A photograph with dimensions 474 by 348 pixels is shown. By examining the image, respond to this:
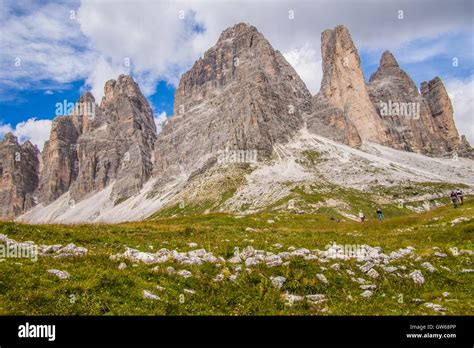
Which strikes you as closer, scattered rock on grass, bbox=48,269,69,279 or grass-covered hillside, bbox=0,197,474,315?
grass-covered hillside, bbox=0,197,474,315

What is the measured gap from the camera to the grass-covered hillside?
48.5 feet

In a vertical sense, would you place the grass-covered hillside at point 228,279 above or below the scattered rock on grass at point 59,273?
below

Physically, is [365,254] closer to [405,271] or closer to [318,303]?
[405,271]

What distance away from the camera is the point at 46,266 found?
56.9 feet

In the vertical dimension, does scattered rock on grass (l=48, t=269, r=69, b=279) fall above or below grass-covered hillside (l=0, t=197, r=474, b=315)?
above

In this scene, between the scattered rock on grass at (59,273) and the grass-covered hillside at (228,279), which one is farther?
the scattered rock on grass at (59,273)

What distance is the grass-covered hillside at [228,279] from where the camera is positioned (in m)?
14.8

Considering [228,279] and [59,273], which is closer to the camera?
[59,273]

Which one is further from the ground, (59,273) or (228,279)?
(59,273)

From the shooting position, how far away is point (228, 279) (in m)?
18.4
